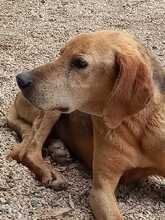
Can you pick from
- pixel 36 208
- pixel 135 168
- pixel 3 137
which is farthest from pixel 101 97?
pixel 3 137

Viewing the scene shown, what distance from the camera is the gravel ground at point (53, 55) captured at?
4.79 meters

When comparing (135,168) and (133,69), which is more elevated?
(133,69)

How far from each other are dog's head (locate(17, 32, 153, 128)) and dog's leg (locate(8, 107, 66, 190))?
80 centimetres

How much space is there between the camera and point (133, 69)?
14.1 ft

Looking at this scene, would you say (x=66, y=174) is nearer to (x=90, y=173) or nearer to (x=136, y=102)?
(x=90, y=173)

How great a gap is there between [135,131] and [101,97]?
0.39m

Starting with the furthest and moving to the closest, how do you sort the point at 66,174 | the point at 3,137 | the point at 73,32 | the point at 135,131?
the point at 73,32 → the point at 3,137 → the point at 66,174 → the point at 135,131

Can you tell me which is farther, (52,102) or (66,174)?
(66,174)

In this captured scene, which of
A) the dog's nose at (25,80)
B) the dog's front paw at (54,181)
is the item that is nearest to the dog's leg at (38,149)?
the dog's front paw at (54,181)

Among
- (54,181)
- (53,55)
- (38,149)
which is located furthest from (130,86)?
(53,55)

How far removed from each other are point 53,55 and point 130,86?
126 inches

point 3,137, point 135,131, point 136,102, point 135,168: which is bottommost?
point 3,137

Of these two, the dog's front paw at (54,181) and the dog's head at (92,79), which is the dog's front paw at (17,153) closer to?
the dog's front paw at (54,181)

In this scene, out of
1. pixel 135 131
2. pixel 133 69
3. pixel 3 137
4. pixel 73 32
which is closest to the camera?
pixel 133 69
